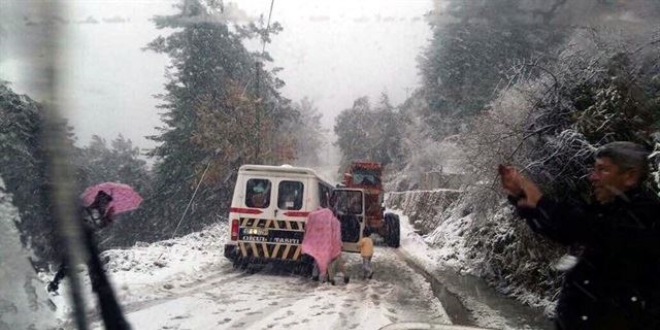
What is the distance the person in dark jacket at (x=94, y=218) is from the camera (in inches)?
61.2

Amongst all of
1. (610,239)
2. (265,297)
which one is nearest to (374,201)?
(265,297)

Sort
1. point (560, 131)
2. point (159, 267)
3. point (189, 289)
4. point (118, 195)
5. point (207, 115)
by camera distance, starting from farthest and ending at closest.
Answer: point (207, 115) < point (159, 267) < point (560, 131) < point (189, 289) < point (118, 195)

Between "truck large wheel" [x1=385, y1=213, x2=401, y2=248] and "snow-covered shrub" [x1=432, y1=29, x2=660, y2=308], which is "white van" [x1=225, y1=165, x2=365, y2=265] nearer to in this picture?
"snow-covered shrub" [x1=432, y1=29, x2=660, y2=308]

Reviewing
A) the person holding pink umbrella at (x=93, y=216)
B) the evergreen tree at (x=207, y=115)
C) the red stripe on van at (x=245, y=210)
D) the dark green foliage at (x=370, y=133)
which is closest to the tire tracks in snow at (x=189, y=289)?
the red stripe on van at (x=245, y=210)

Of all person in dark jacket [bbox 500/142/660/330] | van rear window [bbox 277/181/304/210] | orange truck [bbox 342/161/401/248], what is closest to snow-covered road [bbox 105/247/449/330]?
van rear window [bbox 277/181/304/210]

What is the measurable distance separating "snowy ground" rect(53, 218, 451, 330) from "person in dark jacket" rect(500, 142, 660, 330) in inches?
122

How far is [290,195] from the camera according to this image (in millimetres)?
9547

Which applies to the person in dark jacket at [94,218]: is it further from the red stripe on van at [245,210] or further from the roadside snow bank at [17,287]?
the red stripe on van at [245,210]

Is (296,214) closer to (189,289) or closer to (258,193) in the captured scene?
(258,193)

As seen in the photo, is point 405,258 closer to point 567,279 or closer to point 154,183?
point 567,279

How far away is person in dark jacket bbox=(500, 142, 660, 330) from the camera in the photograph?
154 cm

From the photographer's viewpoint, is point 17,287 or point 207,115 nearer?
point 17,287

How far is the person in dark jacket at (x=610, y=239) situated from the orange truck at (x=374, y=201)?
49.8 feet

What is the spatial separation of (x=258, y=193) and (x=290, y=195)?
2.26ft
